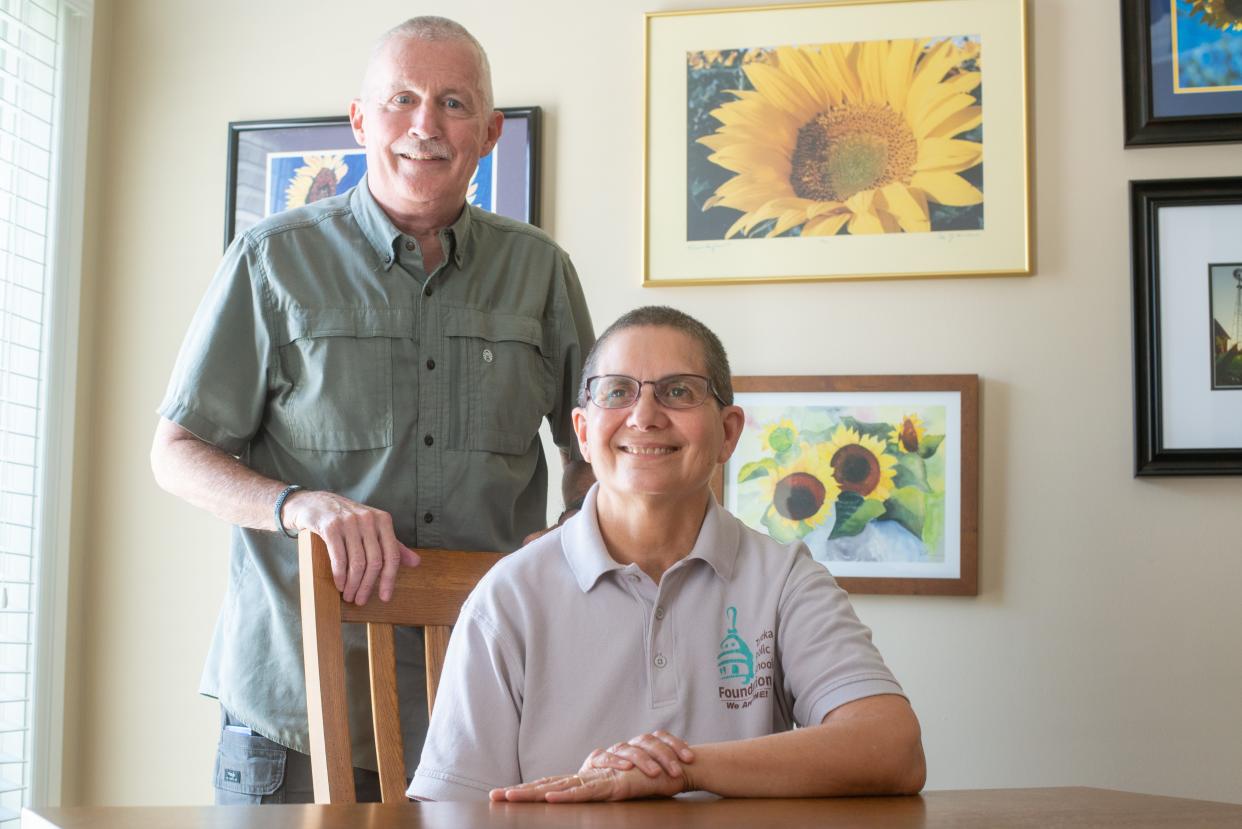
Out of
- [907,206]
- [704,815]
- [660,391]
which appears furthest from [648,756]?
[907,206]

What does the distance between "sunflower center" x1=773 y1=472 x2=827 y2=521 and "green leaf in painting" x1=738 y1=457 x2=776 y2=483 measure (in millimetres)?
30

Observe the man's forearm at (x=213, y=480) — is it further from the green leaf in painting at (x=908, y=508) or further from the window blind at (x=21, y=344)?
the green leaf in painting at (x=908, y=508)

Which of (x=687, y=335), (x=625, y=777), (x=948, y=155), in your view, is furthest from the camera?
(x=948, y=155)

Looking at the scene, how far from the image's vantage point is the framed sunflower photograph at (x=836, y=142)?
2.37 metres

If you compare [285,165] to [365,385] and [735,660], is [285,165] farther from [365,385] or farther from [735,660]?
[735,660]

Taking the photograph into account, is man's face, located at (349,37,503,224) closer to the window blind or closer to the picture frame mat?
the window blind

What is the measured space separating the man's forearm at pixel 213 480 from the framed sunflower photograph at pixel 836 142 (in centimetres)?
109

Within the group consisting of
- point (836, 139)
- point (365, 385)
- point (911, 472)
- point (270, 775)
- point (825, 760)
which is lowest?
point (270, 775)

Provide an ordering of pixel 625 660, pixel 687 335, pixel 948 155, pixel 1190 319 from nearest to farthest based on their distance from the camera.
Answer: pixel 625 660
pixel 687 335
pixel 1190 319
pixel 948 155

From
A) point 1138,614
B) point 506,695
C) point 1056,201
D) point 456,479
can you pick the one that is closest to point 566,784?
point 506,695

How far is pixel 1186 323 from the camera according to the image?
229 cm

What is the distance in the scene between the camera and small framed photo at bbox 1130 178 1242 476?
2258mm

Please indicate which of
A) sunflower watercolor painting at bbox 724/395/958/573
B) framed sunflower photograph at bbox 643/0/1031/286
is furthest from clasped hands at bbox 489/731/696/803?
framed sunflower photograph at bbox 643/0/1031/286

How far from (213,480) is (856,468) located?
1.23 m
